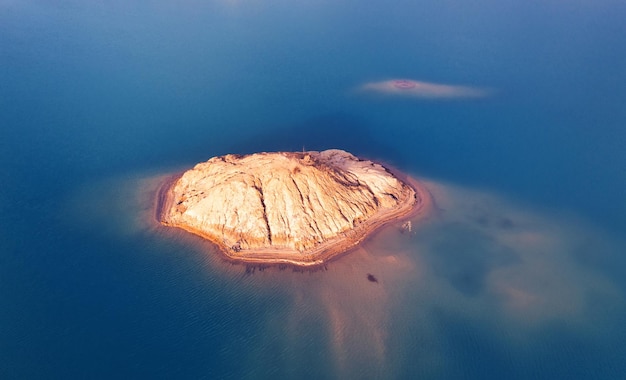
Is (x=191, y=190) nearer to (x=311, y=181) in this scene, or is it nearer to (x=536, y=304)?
(x=311, y=181)

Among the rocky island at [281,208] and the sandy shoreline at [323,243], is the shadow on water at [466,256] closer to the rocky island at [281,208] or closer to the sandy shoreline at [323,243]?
the sandy shoreline at [323,243]

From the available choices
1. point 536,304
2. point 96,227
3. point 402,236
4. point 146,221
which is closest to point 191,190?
point 146,221

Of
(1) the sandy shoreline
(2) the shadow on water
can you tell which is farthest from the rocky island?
(2) the shadow on water

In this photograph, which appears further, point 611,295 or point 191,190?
point 191,190

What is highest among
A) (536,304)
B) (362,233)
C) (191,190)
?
(191,190)

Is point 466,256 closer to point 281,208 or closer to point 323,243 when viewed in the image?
point 323,243

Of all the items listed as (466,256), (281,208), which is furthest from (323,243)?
(466,256)

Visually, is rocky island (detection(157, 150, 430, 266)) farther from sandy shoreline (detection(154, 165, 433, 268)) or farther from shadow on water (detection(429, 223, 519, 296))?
shadow on water (detection(429, 223, 519, 296))

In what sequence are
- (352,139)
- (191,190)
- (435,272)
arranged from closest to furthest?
(435,272)
(191,190)
(352,139)
